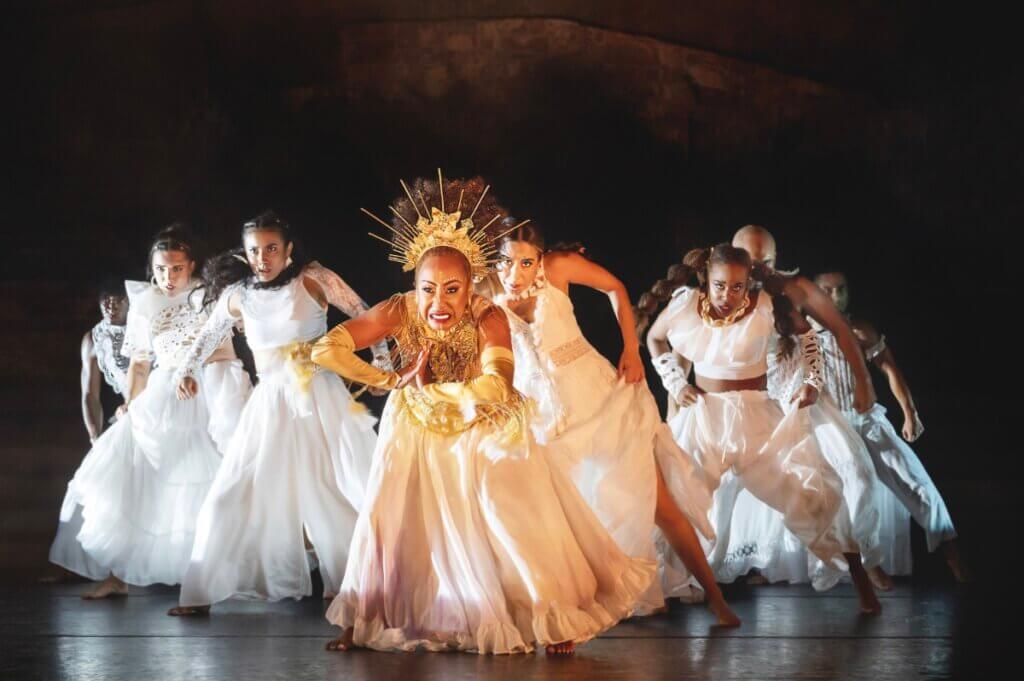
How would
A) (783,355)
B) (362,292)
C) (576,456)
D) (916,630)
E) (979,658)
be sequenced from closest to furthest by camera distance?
(979,658)
(916,630)
(576,456)
(783,355)
(362,292)

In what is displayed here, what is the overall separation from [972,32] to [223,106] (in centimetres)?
451

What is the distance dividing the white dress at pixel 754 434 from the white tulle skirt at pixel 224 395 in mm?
1952

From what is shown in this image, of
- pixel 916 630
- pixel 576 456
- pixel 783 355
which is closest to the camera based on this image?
pixel 916 630

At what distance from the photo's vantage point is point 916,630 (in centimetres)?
510

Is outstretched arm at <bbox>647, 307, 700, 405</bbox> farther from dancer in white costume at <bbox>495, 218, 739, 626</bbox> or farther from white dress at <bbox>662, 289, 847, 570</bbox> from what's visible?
dancer in white costume at <bbox>495, 218, 739, 626</bbox>

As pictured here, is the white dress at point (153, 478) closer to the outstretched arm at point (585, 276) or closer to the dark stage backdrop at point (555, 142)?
the outstretched arm at point (585, 276)

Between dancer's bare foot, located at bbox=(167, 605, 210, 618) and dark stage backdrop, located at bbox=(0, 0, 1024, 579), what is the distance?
10.5 feet

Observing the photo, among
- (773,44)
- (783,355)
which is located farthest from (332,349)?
(773,44)

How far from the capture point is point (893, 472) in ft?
21.6

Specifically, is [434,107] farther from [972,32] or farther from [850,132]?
[972,32]

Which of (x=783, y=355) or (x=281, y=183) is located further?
(x=281, y=183)

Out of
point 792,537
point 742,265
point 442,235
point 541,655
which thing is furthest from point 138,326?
point 792,537

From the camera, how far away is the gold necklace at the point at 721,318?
19.5ft

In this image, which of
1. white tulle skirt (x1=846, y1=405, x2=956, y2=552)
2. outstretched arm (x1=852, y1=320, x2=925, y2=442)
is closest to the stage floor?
white tulle skirt (x1=846, y1=405, x2=956, y2=552)
